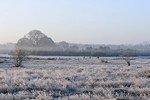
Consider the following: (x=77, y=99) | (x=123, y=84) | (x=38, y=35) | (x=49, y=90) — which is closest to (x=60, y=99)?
(x=77, y=99)

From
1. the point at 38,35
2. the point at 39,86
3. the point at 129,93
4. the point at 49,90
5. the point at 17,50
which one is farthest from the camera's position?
the point at 38,35

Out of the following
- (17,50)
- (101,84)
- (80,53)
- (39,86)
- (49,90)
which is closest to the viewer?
(49,90)

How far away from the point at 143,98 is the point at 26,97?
4104mm

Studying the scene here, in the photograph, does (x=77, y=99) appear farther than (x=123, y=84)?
No

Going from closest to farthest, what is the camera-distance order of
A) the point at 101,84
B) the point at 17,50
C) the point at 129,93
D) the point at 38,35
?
the point at 129,93, the point at 101,84, the point at 17,50, the point at 38,35

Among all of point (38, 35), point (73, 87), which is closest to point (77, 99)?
point (73, 87)

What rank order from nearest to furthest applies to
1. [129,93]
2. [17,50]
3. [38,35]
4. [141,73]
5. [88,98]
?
[88,98] → [129,93] → [141,73] → [17,50] → [38,35]

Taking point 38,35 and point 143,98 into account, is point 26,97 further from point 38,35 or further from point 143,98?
point 38,35

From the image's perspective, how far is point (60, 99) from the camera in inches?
354

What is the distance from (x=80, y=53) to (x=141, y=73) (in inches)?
3807

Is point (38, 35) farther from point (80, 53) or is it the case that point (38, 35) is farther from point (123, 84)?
point (123, 84)

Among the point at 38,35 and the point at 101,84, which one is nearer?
the point at 101,84

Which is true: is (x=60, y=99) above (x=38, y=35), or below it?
below

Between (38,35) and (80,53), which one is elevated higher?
(38,35)
